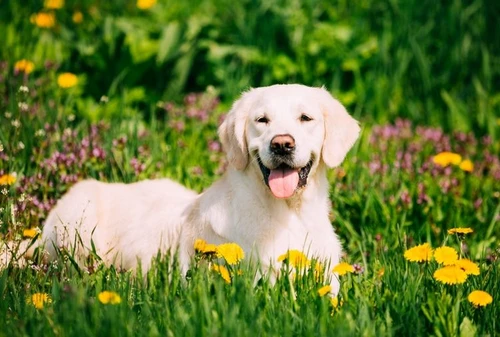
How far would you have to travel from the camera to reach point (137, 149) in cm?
518

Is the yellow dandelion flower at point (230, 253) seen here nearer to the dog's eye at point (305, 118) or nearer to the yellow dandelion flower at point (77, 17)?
the dog's eye at point (305, 118)

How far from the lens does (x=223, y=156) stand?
17.9 feet

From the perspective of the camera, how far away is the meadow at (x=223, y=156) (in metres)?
3.07

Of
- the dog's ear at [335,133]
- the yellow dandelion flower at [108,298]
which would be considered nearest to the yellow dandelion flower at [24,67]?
the dog's ear at [335,133]

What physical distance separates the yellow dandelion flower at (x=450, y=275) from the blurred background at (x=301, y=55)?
3312mm

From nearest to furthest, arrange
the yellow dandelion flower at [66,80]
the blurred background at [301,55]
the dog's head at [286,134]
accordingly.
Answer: the dog's head at [286,134], the yellow dandelion flower at [66,80], the blurred background at [301,55]

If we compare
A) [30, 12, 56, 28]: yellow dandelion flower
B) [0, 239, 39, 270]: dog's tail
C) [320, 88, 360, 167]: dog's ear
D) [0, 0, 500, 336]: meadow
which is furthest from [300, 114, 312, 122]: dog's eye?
[30, 12, 56, 28]: yellow dandelion flower

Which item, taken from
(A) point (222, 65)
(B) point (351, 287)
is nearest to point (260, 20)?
(A) point (222, 65)

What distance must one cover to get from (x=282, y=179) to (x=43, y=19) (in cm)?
381

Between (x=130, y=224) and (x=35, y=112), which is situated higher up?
(x=35, y=112)

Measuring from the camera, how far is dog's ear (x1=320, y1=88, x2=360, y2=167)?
3.91 m

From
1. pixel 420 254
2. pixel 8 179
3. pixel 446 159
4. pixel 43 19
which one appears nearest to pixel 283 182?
pixel 420 254

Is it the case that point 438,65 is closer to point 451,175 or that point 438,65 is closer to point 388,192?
point 451,175

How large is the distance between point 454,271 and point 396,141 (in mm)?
2835
